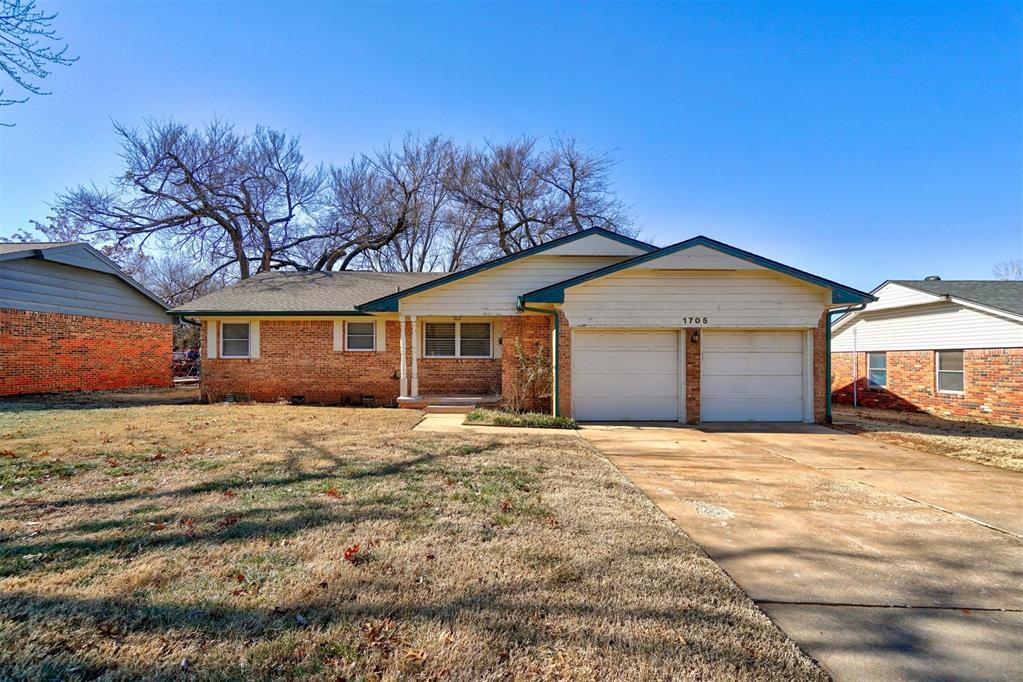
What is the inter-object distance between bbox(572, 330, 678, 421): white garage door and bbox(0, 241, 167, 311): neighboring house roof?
1583 centimetres

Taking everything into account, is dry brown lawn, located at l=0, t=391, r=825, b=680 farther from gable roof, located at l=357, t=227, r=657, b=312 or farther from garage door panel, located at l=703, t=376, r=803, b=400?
gable roof, located at l=357, t=227, r=657, b=312

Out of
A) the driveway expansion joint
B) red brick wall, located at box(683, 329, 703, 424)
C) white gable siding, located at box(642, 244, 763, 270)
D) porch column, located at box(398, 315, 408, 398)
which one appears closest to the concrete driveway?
the driveway expansion joint

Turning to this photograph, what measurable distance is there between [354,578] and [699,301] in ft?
32.0

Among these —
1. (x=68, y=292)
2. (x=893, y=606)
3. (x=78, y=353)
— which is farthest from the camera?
(x=78, y=353)

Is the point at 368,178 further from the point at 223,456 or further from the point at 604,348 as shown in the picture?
→ the point at 223,456

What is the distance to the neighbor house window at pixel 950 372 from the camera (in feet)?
44.8

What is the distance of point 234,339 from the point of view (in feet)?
48.3

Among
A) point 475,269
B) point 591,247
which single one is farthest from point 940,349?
point 475,269

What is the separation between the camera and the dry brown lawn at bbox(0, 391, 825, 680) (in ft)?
8.19

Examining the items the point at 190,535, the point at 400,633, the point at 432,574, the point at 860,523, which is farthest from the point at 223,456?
the point at 860,523

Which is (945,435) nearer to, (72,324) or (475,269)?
(475,269)

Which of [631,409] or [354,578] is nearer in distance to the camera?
[354,578]

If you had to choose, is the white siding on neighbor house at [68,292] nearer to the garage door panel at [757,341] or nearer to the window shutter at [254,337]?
the window shutter at [254,337]

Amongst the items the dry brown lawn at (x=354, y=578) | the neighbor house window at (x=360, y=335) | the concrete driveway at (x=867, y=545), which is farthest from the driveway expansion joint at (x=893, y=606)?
the neighbor house window at (x=360, y=335)
